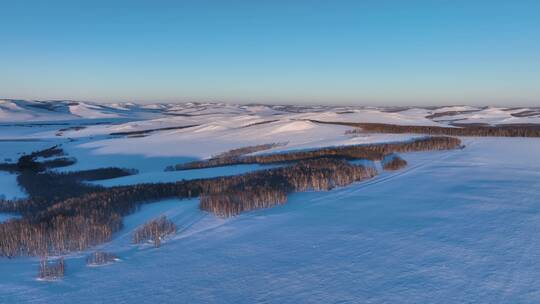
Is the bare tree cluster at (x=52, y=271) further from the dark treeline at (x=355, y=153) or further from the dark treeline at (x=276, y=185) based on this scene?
the dark treeline at (x=355, y=153)

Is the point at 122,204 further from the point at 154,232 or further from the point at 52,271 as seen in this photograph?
the point at 52,271

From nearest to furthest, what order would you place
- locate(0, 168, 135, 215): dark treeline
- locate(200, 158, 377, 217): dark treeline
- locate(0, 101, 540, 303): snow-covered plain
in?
locate(0, 101, 540, 303): snow-covered plain, locate(200, 158, 377, 217): dark treeline, locate(0, 168, 135, 215): dark treeline

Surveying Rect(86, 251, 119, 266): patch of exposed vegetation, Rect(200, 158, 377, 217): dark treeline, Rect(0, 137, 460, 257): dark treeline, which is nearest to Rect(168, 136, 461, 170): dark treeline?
Rect(0, 137, 460, 257): dark treeline

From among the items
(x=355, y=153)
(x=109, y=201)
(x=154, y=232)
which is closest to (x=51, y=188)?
(x=109, y=201)

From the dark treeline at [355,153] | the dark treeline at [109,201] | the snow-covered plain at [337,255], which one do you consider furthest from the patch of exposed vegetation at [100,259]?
the dark treeline at [355,153]

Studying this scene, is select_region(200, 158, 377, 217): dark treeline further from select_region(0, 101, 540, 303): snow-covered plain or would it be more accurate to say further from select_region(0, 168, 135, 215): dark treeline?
select_region(0, 168, 135, 215): dark treeline

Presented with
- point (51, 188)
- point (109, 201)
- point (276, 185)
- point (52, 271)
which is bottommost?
point (51, 188)

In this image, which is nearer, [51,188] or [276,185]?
[276,185]

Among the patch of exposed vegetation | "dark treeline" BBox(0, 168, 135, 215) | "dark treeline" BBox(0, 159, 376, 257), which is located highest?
"dark treeline" BBox(0, 159, 376, 257)

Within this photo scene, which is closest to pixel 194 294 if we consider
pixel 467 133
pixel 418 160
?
pixel 418 160
